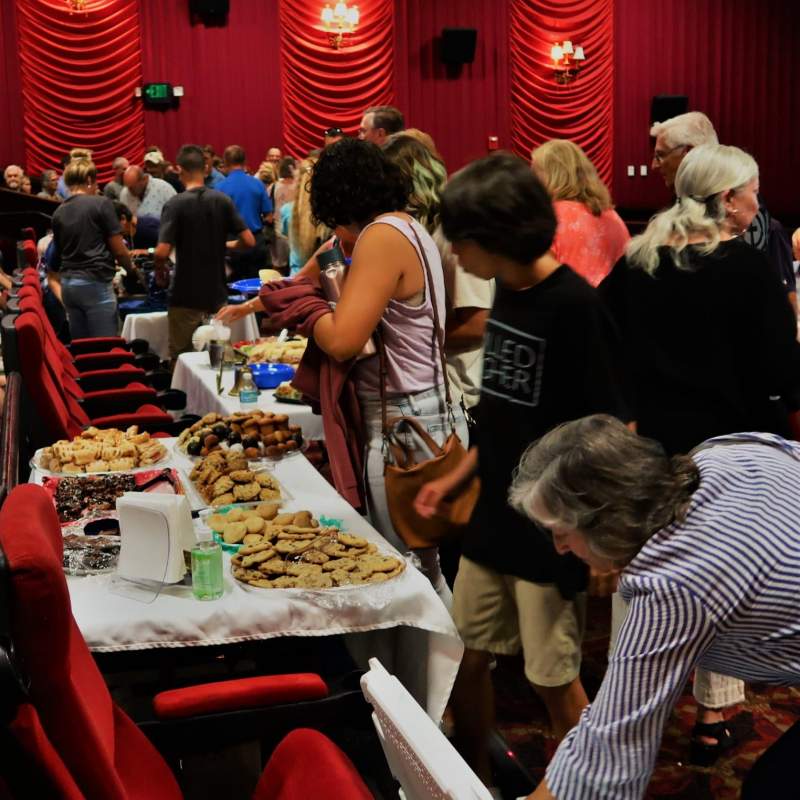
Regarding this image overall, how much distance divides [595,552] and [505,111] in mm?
13827

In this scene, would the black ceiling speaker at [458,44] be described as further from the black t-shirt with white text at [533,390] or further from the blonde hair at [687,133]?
the black t-shirt with white text at [533,390]

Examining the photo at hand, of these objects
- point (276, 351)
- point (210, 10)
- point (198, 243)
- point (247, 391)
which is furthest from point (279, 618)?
point (210, 10)

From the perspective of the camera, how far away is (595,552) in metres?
1.48

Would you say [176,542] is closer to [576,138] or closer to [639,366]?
[639,366]

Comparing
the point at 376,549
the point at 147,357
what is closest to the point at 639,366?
the point at 376,549

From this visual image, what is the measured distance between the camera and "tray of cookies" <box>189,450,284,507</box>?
2852 millimetres

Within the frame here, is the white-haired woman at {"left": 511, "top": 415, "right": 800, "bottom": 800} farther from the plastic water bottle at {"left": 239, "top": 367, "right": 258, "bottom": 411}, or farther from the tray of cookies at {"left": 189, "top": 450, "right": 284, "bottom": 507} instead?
the plastic water bottle at {"left": 239, "top": 367, "right": 258, "bottom": 411}

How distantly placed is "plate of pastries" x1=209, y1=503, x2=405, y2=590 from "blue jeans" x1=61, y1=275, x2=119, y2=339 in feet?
14.3

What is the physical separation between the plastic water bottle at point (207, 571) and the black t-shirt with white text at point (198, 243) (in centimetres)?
419

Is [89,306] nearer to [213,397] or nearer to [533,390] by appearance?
[213,397]

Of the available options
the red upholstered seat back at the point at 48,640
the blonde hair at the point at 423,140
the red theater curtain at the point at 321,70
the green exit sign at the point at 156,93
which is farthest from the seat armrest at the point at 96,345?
the red theater curtain at the point at 321,70

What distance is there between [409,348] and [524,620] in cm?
84

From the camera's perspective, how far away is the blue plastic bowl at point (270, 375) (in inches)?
166

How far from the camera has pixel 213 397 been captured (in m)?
4.25
